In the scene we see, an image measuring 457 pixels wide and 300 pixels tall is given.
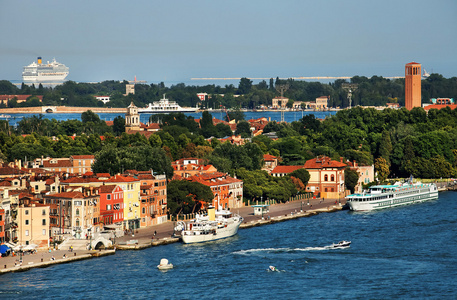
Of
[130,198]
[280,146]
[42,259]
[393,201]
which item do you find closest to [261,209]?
[130,198]

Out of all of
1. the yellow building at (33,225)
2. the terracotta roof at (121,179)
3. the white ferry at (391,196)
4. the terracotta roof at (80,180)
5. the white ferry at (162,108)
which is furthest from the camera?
the white ferry at (162,108)

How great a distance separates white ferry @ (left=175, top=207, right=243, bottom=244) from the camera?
152 ft

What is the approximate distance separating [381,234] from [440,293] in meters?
13.9

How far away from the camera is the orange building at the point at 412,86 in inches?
4761

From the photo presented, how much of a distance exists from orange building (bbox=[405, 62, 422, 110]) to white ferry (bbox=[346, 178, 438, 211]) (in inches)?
2085

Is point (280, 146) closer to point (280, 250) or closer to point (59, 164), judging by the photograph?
point (59, 164)

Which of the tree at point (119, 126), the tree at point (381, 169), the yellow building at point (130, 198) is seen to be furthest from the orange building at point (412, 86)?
the yellow building at point (130, 198)

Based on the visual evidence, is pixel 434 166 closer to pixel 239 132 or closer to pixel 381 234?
pixel 381 234

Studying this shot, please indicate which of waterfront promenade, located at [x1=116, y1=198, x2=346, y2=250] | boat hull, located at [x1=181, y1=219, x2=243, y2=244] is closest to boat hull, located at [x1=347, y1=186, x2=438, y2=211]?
waterfront promenade, located at [x1=116, y1=198, x2=346, y2=250]

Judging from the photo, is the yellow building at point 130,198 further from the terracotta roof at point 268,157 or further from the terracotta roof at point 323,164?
the terracotta roof at point 268,157

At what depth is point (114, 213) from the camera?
49000mm

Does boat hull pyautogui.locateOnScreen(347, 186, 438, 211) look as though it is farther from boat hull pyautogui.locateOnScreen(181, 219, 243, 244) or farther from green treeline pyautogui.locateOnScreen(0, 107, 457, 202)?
boat hull pyautogui.locateOnScreen(181, 219, 243, 244)

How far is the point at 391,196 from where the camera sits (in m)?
63.9

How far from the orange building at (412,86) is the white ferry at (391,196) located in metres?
53.0
